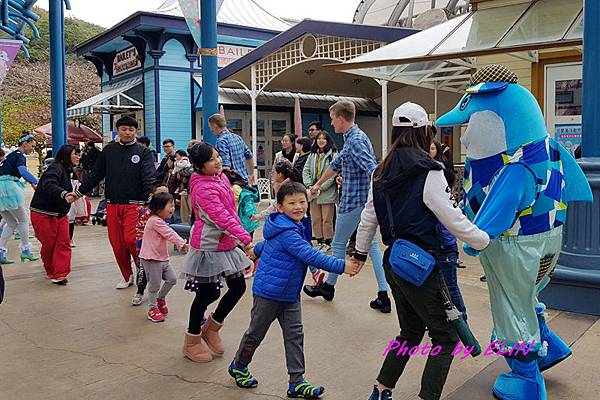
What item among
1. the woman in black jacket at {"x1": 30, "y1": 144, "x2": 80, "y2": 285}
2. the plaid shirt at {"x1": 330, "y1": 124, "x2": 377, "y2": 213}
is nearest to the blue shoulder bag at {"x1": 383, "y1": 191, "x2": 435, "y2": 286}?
the plaid shirt at {"x1": 330, "y1": 124, "x2": 377, "y2": 213}

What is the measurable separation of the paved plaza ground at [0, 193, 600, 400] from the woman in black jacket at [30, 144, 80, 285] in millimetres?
456

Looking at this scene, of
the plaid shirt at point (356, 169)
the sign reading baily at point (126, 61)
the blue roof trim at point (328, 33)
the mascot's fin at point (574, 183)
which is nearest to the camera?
the mascot's fin at point (574, 183)

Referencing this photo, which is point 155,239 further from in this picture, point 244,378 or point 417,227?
point 417,227

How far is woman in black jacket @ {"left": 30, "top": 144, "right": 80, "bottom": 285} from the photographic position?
6.88 meters

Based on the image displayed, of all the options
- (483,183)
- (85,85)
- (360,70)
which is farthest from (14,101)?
(483,183)

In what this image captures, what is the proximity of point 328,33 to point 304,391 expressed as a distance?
34.4 ft

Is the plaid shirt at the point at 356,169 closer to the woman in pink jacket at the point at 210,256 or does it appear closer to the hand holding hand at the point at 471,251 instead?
the woman in pink jacket at the point at 210,256

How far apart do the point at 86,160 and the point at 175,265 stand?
36.7 ft

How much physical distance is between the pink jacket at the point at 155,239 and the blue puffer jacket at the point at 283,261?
1.99 meters

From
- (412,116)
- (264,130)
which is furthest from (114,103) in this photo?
(412,116)

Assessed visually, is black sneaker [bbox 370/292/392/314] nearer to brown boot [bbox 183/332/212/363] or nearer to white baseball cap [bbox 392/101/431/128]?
brown boot [bbox 183/332/212/363]

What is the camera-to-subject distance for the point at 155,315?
5367 millimetres

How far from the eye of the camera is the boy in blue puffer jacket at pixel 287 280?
3.62m

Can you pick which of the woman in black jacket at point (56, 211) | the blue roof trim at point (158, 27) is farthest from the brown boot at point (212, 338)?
the blue roof trim at point (158, 27)
